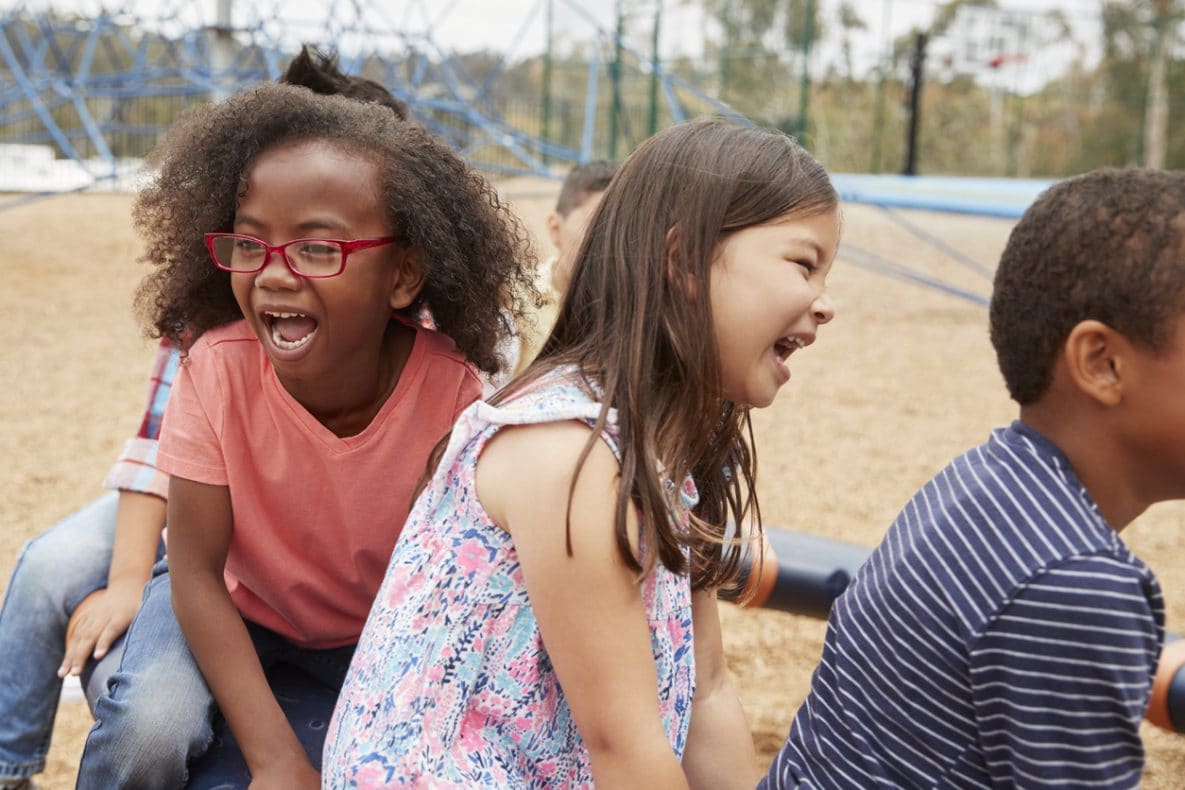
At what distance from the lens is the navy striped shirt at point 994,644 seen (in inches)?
43.9

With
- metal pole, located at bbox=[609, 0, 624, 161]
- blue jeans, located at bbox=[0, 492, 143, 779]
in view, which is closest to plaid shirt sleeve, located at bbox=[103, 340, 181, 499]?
blue jeans, located at bbox=[0, 492, 143, 779]

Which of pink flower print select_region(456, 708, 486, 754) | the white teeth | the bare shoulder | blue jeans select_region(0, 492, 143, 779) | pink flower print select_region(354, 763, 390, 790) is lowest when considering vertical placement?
blue jeans select_region(0, 492, 143, 779)

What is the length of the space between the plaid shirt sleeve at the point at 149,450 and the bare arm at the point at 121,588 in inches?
0.7

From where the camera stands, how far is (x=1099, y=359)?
1.25m

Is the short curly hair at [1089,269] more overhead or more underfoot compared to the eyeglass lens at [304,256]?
more overhead

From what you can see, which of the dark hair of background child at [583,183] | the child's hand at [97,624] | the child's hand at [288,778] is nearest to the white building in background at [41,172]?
the dark hair of background child at [583,183]

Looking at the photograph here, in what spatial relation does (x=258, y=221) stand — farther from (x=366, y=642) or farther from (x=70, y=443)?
(x=70, y=443)

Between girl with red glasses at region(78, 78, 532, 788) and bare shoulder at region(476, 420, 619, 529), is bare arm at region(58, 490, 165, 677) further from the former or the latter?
bare shoulder at region(476, 420, 619, 529)

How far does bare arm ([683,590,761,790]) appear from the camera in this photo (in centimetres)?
167

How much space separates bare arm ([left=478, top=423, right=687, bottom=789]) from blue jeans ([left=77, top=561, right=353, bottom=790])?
59cm

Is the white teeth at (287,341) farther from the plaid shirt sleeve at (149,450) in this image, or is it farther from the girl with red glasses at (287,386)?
the plaid shirt sleeve at (149,450)

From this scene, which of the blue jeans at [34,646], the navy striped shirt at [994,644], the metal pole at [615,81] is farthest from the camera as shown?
the metal pole at [615,81]

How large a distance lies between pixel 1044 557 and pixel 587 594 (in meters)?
0.44

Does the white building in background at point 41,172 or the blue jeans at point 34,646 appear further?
the white building in background at point 41,172
